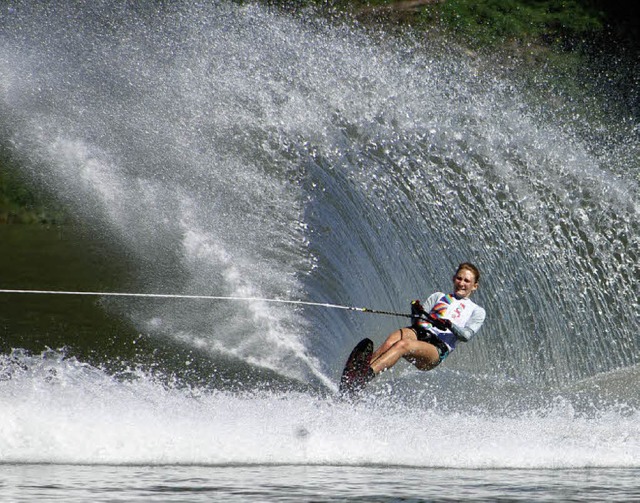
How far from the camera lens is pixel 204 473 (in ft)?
17.7

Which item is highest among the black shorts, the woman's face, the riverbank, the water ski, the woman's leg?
the riverbank

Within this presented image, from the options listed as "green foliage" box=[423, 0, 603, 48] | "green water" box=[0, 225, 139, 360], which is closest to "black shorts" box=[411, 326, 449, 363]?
"green water" box=[0, 225, 139, 360]

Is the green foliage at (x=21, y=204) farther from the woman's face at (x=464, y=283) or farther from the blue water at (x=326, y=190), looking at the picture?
the woman's face at (x=464, y=283)

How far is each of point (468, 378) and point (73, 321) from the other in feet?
19.1

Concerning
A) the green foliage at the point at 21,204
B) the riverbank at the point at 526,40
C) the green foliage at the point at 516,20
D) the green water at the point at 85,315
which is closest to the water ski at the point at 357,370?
the green water at the point at 85,315

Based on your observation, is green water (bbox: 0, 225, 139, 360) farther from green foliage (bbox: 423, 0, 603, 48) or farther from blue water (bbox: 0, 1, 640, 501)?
green foliage (bbox: 423, 0, 603, 48)

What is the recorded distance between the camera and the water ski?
6715mm

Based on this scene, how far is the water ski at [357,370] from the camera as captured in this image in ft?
22.0

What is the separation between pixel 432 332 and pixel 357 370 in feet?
2.46

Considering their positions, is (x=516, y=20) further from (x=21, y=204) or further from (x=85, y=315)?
(x=85, y=315)

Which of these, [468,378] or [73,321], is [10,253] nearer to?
[73,321]

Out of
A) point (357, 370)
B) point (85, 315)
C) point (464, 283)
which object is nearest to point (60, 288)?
point (85, 315)

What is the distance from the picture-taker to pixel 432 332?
24.1ft

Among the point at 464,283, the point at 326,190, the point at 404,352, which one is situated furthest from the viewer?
the point at 326,190
